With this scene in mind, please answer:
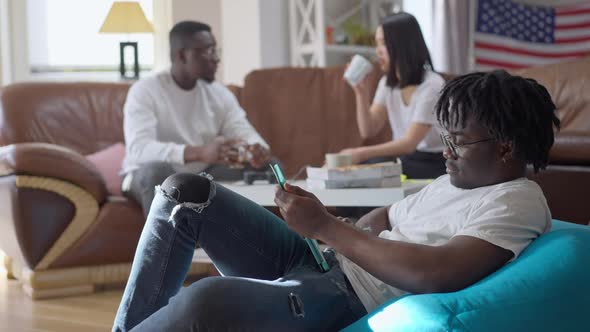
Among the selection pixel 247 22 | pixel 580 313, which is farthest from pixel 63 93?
pixel 580 313

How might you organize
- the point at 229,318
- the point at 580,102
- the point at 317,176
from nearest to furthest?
1. the point at 229,318
2. the point at 317,176
3. the point at 580,102

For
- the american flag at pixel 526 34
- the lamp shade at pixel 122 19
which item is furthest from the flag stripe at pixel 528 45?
the lamp shade at pixel 122 19

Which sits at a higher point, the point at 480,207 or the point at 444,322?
the point at 480,207

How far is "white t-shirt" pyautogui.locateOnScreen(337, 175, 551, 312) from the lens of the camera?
4.35ft

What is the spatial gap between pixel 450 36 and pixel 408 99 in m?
1.97

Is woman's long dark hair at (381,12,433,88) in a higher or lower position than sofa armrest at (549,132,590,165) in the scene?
higher

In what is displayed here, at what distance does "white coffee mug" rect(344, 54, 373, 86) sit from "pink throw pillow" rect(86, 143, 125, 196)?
3.65 ft

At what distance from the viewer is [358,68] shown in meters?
3.07

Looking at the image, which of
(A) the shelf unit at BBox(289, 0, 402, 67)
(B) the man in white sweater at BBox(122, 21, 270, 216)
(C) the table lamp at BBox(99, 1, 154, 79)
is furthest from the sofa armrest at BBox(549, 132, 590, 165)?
(C) the table lamp at BBox(99, 1, 154, 79)

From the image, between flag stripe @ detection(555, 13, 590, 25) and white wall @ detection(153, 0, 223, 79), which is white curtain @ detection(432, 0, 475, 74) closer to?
flag stripe @ detection(555, 13, 590, 25)

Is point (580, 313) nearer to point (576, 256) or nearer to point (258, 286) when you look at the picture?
point (576, 256)

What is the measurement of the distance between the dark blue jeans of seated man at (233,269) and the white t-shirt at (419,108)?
1.59m

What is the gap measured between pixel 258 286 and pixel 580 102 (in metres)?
2.66

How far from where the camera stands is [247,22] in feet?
16.2
